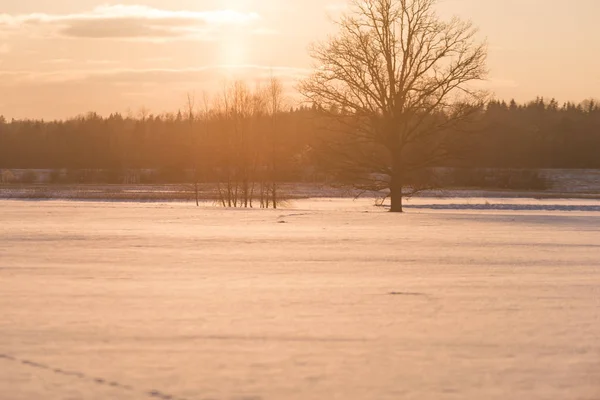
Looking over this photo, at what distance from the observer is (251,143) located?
4709cm

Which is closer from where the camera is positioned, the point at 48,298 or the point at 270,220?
the point at 48,298

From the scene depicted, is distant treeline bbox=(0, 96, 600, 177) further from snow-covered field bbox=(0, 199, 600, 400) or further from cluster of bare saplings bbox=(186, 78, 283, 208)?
snow-covered field bbox=(0, 199, 600, 400)

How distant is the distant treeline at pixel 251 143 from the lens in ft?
151

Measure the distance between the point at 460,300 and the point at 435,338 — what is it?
7.98 ft

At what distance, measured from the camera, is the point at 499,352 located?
314 inches

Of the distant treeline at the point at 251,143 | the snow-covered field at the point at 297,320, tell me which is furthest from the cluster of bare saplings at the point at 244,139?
the snow-covered field at the point at 297,320

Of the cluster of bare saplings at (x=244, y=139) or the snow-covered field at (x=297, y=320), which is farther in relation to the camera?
the cluster of bare saplings at (x=244, y=139)

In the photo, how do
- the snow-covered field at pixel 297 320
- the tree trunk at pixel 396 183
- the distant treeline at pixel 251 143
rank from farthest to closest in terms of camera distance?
the distant treeline at pixel 251 143, the tree trunk at pixel 396 183, the snow-covered field at pixel 297 320

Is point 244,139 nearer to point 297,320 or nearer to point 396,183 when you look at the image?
point 396,183

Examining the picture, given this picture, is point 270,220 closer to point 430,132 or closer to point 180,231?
point 180,231

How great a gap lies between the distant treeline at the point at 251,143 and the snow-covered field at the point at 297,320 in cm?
2017

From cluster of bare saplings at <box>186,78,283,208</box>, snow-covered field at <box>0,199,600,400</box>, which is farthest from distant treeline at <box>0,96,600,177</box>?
snow-covered field at <box>0,199,600,400</box>

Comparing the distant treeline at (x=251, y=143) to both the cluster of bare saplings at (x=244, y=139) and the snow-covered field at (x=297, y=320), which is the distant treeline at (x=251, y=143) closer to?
the cluster of bare saplings at (x=244, y=139)

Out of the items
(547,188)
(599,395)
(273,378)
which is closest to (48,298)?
(273,378)
